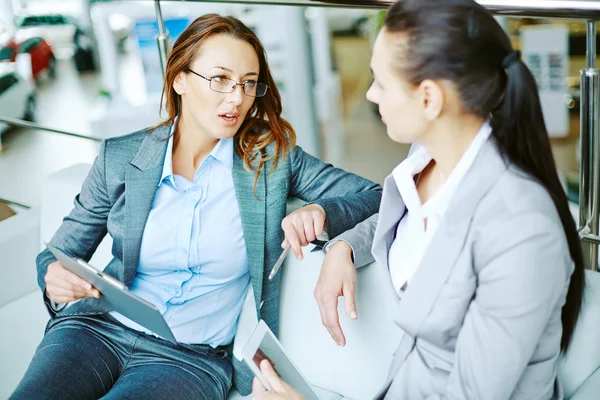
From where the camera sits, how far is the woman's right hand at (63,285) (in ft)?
5.60

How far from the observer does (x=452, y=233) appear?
1209 mm

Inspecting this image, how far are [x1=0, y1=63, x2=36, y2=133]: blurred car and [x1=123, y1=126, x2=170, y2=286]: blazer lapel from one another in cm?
358

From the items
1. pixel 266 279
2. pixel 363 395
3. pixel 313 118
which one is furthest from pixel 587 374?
pixel 313 118

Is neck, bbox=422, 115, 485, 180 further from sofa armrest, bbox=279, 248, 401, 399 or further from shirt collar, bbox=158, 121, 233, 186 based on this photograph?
shirt collar, bbox=158, 121, 233, 186

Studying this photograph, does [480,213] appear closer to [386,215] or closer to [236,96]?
[386,215]

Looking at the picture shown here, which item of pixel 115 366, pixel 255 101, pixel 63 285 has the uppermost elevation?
pixel 255 101

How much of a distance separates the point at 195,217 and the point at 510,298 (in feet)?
2.97

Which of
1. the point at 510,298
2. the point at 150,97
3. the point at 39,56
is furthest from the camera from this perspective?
the point at 39,56

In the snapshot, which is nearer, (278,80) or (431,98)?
(431,98)

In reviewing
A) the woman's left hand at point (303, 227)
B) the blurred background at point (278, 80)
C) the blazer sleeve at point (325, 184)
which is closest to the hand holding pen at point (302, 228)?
the woman's left hand at point (303, 227)

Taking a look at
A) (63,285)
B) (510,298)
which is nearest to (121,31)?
(63,285)

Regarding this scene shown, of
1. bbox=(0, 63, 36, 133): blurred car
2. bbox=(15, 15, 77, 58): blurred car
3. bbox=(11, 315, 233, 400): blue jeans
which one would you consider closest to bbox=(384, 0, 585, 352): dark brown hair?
bbox=(11, 315, 233, 400): blue jeans

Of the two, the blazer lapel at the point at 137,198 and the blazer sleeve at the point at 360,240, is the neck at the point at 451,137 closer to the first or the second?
the blazer sleeve at the point at 360,240

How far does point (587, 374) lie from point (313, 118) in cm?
377
